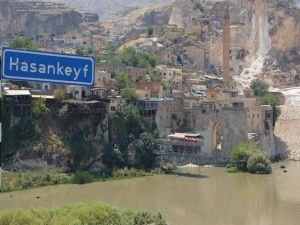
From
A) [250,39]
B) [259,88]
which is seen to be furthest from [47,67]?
[250,39]

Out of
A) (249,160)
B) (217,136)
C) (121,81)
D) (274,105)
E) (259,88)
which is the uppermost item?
(259,88)

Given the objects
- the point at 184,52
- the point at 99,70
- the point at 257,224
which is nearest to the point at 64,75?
the point at 257,224

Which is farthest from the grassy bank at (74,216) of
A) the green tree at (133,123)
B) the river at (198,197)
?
the green tree at (133,123)

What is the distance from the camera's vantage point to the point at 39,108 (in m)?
24.8

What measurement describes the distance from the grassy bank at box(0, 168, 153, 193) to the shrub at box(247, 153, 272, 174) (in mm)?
5096

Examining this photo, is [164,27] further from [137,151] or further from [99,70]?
[137,151]

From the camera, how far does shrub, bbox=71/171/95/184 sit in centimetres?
2327

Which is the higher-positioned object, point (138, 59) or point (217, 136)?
point (138, 59)

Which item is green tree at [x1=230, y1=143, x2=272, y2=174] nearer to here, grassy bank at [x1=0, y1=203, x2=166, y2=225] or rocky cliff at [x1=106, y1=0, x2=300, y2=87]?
grassy bank at [x1=0, y1=203, x2=166, y2=225]

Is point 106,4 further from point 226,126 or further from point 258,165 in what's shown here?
point 258,165

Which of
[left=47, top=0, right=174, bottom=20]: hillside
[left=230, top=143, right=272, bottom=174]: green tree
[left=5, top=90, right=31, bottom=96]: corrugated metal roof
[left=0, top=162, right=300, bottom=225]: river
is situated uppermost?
[left=47, top=0, right=174, bottom=20]: hillside

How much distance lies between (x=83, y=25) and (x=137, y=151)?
32.1 metres

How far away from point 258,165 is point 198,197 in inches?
249

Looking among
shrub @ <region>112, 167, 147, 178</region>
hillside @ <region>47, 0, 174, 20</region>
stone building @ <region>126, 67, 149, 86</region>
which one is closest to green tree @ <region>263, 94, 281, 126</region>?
stone building @ <region>126, 67, 149, 86</region>
